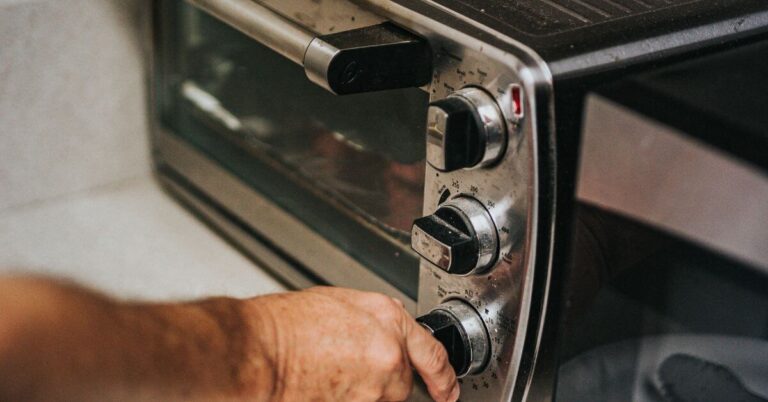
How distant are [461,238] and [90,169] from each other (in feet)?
2.08

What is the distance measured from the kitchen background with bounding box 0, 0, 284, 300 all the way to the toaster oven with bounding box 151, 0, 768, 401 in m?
0.33

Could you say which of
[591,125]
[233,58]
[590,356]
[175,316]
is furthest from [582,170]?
[233,58]

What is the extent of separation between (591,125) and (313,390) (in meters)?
0.26

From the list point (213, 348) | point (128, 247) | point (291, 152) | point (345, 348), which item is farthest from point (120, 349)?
point (128, 247)

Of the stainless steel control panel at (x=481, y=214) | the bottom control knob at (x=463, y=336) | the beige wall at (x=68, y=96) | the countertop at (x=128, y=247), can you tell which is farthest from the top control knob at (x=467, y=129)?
the beige wall at (x=68, y=96)

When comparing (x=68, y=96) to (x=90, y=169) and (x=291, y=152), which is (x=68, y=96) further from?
(x=291, y=152)

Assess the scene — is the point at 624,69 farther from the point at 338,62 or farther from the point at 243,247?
the point at 243,247

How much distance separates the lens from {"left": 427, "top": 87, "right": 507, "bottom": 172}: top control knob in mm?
542

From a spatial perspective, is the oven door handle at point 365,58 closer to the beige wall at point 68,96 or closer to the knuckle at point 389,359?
the knuckle at point 389,359

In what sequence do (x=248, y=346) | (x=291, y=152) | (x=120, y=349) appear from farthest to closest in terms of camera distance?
(x=291, y=152), (x=248, y=346), (x=120, y=349)

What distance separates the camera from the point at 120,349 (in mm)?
459

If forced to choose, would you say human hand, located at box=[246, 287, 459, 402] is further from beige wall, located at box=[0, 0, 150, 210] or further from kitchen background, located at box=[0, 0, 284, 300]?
beige wall, located at box=[0, 0, 150, 210]

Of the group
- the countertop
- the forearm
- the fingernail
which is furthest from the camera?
the countertop

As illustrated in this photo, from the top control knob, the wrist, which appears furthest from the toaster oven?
the wrist
